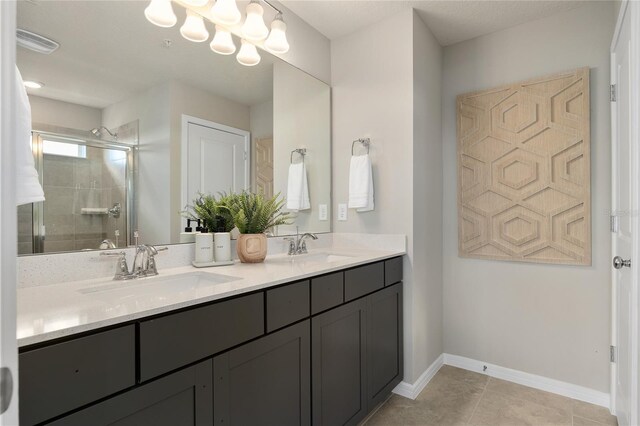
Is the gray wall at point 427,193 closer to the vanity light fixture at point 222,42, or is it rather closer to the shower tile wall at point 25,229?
the vanity light fixture at point 222,42

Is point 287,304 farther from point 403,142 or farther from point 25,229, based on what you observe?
point 403,142

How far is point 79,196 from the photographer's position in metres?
1.27

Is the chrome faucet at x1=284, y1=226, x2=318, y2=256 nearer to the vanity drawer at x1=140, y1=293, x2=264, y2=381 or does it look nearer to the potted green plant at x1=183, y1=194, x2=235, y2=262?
the potted green plant at x1=183, y1=194, x2=235, y2=262

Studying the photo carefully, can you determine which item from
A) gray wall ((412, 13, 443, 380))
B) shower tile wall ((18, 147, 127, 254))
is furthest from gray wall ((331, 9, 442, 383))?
shower tile wall ((18, 147, 127, 254))

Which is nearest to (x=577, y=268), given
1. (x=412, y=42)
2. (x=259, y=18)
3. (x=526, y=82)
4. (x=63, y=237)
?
(x=526, y=82)

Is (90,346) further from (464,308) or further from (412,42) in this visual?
(464,308)

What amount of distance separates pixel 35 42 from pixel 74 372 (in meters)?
1.14

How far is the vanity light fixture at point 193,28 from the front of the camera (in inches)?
63.7

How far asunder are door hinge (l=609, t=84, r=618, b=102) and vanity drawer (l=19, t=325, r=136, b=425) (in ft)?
8.45

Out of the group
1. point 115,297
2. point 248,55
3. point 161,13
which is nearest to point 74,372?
point 115,297

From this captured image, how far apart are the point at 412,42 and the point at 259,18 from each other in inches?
39.6

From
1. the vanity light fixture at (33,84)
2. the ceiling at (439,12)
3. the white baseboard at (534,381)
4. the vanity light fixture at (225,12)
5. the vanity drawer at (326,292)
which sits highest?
the ceiling at (439,12)

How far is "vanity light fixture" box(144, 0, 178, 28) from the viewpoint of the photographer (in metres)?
1.47

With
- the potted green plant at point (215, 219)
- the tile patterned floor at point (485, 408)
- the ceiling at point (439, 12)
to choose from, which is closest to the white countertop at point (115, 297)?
the potted green plant at point (215, 219)
